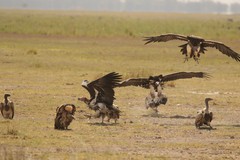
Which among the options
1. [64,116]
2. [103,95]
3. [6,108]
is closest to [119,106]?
[103,95]

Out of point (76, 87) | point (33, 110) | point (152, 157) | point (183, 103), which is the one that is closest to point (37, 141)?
point (152, 157)

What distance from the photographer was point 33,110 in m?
18.4

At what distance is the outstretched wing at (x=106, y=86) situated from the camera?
15.9 m

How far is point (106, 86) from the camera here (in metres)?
16.0

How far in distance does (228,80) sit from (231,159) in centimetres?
1501

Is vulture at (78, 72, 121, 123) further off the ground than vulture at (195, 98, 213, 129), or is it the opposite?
vulture at (78, 72, 121, 123)

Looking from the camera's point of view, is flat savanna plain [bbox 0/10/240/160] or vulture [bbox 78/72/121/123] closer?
flat savanna plain [bbox 0/10/240/160]

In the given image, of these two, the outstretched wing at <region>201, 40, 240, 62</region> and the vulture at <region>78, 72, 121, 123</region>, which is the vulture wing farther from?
the outstretched wing at <region>201, 40, 240, 62</region>

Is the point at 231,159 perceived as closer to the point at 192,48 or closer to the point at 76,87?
the point at 192,48

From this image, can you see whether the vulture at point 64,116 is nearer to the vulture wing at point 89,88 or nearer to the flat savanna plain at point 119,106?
the flat savanna plain at point 119,106

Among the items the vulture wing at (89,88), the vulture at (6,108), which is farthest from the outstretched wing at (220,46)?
the vulture at (6,108)

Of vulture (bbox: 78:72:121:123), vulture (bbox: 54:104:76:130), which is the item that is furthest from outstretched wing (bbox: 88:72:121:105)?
vulture (bbox: 54:104:76:130)

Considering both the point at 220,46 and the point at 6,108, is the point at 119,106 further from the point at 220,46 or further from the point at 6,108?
the point at 6,108

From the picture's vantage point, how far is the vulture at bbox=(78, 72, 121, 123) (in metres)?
15.9
